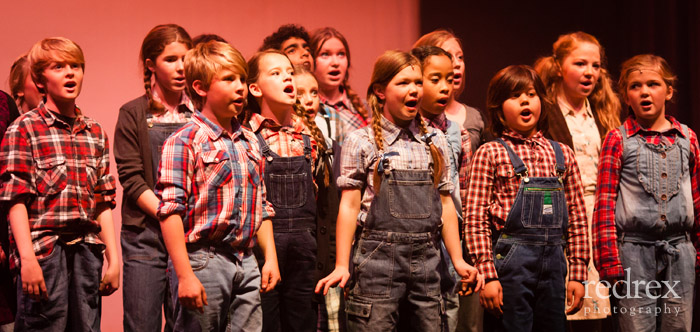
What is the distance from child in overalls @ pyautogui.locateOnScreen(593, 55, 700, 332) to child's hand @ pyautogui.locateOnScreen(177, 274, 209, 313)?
5.78 ft

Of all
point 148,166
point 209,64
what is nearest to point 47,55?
point 148,166

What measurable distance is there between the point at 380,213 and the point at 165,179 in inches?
31.9

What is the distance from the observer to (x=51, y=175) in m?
2.62

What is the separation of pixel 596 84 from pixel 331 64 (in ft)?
4.54

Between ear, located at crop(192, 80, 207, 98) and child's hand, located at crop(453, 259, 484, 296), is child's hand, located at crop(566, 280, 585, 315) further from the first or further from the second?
ear, located at crop(192, 80, 207, 98)

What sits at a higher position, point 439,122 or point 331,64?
point 331,64

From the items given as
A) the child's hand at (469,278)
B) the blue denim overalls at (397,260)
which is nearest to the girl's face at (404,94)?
the blue denim overalls at (397,260)

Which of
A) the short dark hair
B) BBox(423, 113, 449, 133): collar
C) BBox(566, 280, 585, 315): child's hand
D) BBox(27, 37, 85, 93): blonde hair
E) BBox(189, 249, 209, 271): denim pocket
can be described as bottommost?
BBox(566, 280, 585, 315): child's hand

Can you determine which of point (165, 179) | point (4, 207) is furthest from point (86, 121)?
point (165, 179)

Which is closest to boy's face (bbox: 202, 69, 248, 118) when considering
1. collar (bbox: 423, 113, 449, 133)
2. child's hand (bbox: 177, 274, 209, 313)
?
child's hand (bbox: 177, 274, 209, 313)

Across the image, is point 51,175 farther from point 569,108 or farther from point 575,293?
point 569,108

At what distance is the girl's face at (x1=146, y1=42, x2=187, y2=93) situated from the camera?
3.11 meters

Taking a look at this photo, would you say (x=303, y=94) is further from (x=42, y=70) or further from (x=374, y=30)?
(x=374, y=30)

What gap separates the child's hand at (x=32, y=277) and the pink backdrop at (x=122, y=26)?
1512 mm
